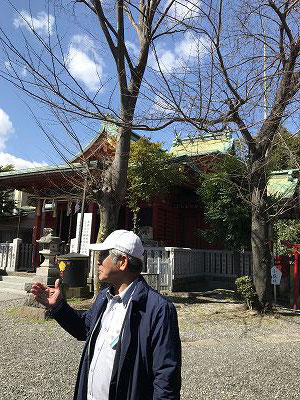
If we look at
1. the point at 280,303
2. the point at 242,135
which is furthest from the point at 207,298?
the point at 242,135

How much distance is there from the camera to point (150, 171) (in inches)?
500

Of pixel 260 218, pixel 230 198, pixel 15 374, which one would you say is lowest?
pixel 15 374

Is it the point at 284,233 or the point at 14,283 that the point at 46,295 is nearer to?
the point at 284,233

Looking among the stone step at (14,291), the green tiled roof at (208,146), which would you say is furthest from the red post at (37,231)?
the green tiled roof at (208,146)

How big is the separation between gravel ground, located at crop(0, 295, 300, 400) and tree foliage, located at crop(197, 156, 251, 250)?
322cm

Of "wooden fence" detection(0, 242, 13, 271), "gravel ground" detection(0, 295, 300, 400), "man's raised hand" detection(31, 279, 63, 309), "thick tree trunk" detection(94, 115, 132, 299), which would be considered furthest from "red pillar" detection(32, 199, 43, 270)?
"man's raised hand" detection(31, 279, 63, 309)

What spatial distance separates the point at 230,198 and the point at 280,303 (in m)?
3.39

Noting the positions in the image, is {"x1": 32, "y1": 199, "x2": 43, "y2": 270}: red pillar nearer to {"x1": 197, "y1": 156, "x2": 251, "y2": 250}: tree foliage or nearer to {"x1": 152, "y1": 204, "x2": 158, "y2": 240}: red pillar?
{"x1": 152, "y1": 204, "x2": 158, "y2": 240}: red pillar

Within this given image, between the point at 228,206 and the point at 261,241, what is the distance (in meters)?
2.90

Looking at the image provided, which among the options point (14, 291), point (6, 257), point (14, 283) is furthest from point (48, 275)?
point (6, 257)

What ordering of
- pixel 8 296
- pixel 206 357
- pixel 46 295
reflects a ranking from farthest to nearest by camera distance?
pixel 8 296, pixel 206 357, pixel 46 295

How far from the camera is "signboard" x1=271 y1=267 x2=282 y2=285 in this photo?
946 cm

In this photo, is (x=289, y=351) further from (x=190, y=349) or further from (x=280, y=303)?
(x=280, y=303)

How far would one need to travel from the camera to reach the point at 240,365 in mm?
5094
